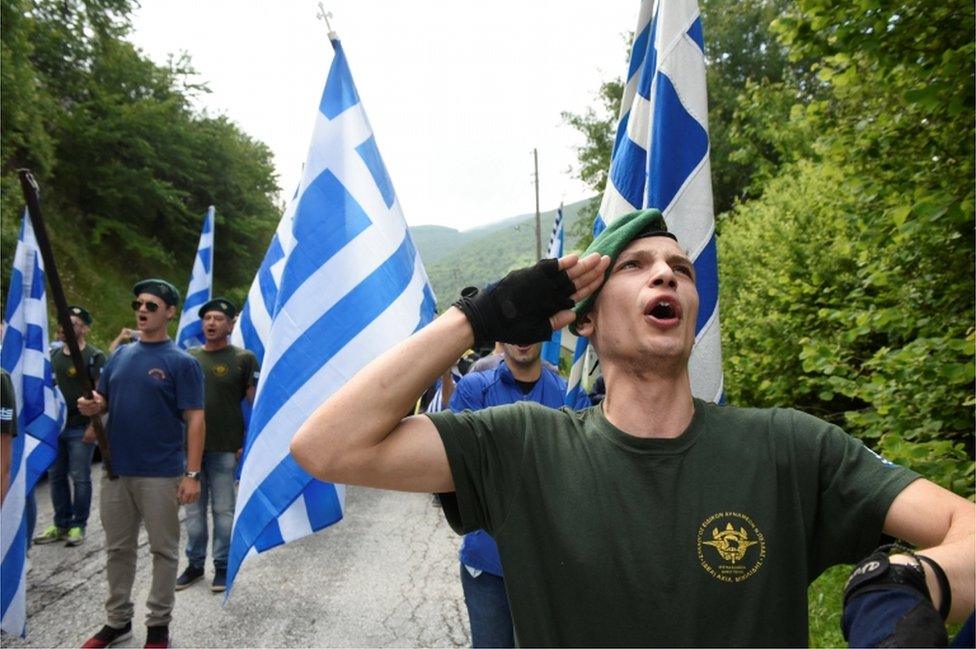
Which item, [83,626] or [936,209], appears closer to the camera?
[936,209]

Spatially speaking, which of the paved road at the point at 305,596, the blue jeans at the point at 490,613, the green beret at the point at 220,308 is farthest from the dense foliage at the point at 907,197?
the green beret at the point at 220,308

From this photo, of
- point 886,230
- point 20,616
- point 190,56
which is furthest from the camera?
point 190,56

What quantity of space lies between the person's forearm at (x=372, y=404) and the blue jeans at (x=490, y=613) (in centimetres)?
160

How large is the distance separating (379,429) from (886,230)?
3.64m

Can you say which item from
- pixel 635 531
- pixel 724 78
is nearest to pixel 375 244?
pixel 635 531

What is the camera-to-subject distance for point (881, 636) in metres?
1.17

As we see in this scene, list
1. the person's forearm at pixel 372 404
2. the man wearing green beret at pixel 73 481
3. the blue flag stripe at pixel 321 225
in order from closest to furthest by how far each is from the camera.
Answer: the person's forearm at pixel 372 404 → the blue flag stripe at pixel 321 225 → the man wearing green beret at pixel 73 481

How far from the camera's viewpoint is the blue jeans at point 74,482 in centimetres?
670

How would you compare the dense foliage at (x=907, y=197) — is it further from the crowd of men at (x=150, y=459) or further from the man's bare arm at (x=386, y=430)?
the crowd of men at (x=150, y=459)

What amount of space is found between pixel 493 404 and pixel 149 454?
2434mm

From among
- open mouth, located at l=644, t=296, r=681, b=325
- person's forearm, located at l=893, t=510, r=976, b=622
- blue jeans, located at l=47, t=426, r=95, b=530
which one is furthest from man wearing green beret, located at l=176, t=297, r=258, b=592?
person's forearm, located at l=893, t=510, r=976, b=622

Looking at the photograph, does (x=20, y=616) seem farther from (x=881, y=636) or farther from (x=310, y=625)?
(x=881, y=636)

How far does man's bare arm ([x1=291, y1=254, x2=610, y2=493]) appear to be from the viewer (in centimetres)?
162

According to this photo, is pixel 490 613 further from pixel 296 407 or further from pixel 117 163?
pixel 117 163
